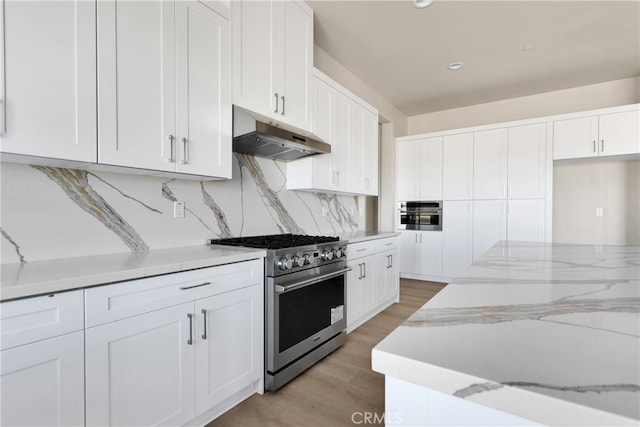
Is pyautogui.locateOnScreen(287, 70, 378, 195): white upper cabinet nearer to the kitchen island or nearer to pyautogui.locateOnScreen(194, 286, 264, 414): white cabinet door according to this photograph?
pyautogui.locateOnScreen(194, 286, 264, 414): white cabinet door

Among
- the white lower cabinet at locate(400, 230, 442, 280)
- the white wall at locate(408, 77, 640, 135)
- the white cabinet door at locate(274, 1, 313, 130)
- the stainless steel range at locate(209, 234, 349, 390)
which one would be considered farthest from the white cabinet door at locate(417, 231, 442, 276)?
the white cabinet door at locate(274, 1, 313, 130)

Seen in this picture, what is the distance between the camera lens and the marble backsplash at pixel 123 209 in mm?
1440

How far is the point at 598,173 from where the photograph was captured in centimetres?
434

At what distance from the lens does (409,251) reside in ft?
16.8

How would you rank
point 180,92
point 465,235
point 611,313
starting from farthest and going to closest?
point 465,235
point 180,92
point 611,313

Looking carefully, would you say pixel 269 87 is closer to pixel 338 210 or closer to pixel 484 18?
pixel 338 210

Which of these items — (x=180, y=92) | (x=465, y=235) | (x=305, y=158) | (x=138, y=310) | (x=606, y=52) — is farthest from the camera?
(x=465, y=235)

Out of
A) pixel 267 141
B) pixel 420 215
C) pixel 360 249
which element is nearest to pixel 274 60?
pixel 267 141

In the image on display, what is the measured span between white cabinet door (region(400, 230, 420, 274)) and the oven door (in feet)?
9.19

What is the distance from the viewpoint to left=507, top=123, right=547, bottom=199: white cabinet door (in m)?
4.16

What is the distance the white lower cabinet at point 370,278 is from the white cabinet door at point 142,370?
5.18ft

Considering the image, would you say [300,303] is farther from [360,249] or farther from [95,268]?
[95,268]

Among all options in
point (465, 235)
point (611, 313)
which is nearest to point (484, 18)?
point (465, 235)

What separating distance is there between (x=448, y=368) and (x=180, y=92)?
1831mm
